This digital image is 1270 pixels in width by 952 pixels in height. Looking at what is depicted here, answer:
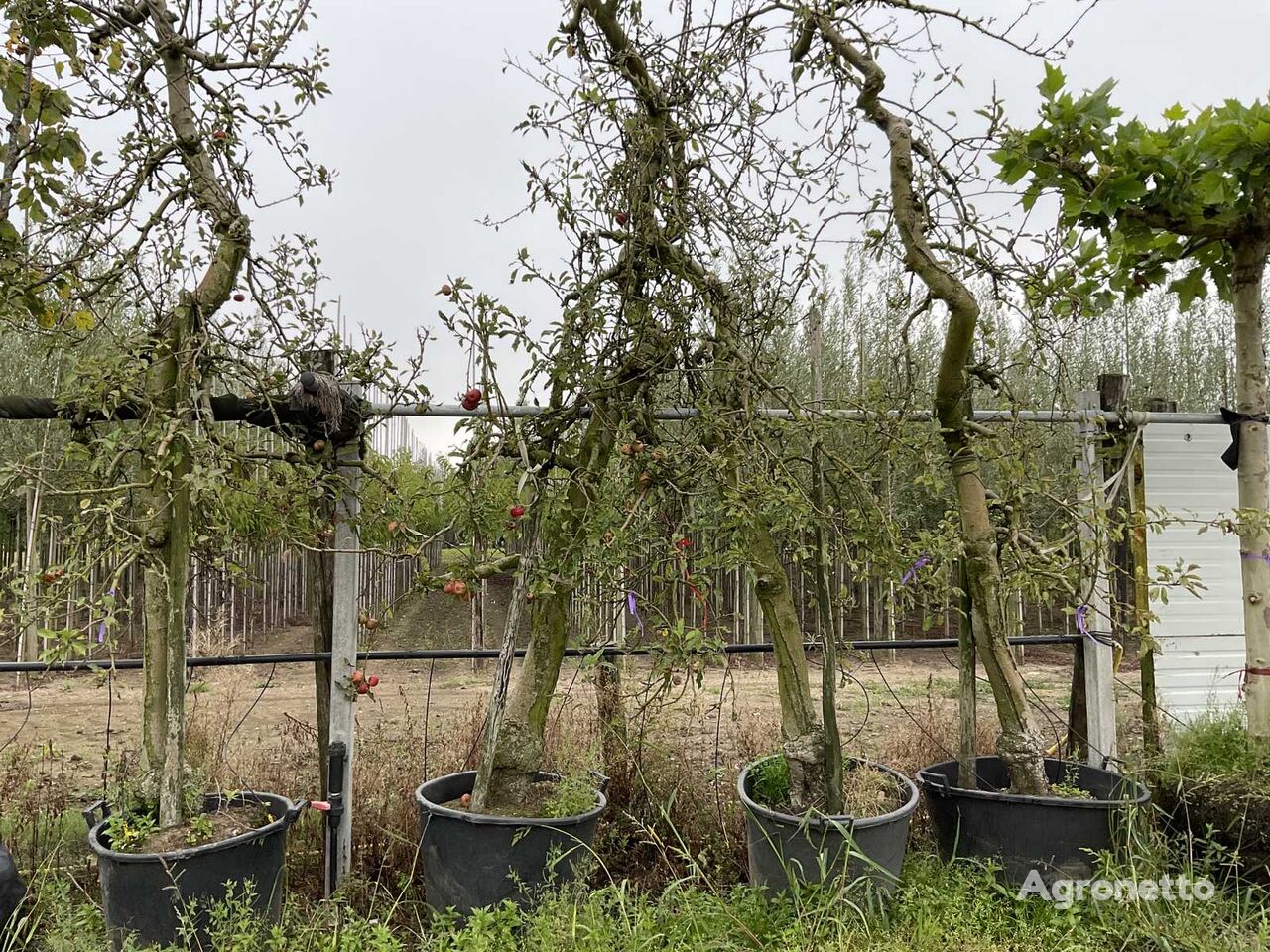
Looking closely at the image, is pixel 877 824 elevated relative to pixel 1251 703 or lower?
lower

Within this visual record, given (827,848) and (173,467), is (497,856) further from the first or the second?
(173,467)

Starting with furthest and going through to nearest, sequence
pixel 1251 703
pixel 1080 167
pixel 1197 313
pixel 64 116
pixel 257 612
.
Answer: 1. pixel 1197 313
2. pixel 257 612
3. pixel 1251 703
4. pixel 1080 167
5. pixel 64 116

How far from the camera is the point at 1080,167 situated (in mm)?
2826

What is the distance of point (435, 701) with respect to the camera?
7344 millimetres

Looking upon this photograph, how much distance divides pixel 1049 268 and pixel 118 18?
3029 millimetres

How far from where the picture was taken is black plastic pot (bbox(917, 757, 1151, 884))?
2.52 metres

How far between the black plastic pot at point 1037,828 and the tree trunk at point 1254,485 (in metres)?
0.72

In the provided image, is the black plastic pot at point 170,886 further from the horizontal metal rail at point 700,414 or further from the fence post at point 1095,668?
the fence post at point 1095,668

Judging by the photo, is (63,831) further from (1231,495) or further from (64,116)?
(1231,495)

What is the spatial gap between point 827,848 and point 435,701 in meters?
5.58

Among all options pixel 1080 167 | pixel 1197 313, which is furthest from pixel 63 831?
pixel 1197 313

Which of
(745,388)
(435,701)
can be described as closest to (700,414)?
(745,388)

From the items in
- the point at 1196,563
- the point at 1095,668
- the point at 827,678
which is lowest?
the point at 1095,668

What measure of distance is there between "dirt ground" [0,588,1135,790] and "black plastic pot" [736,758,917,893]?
0.46 metres
